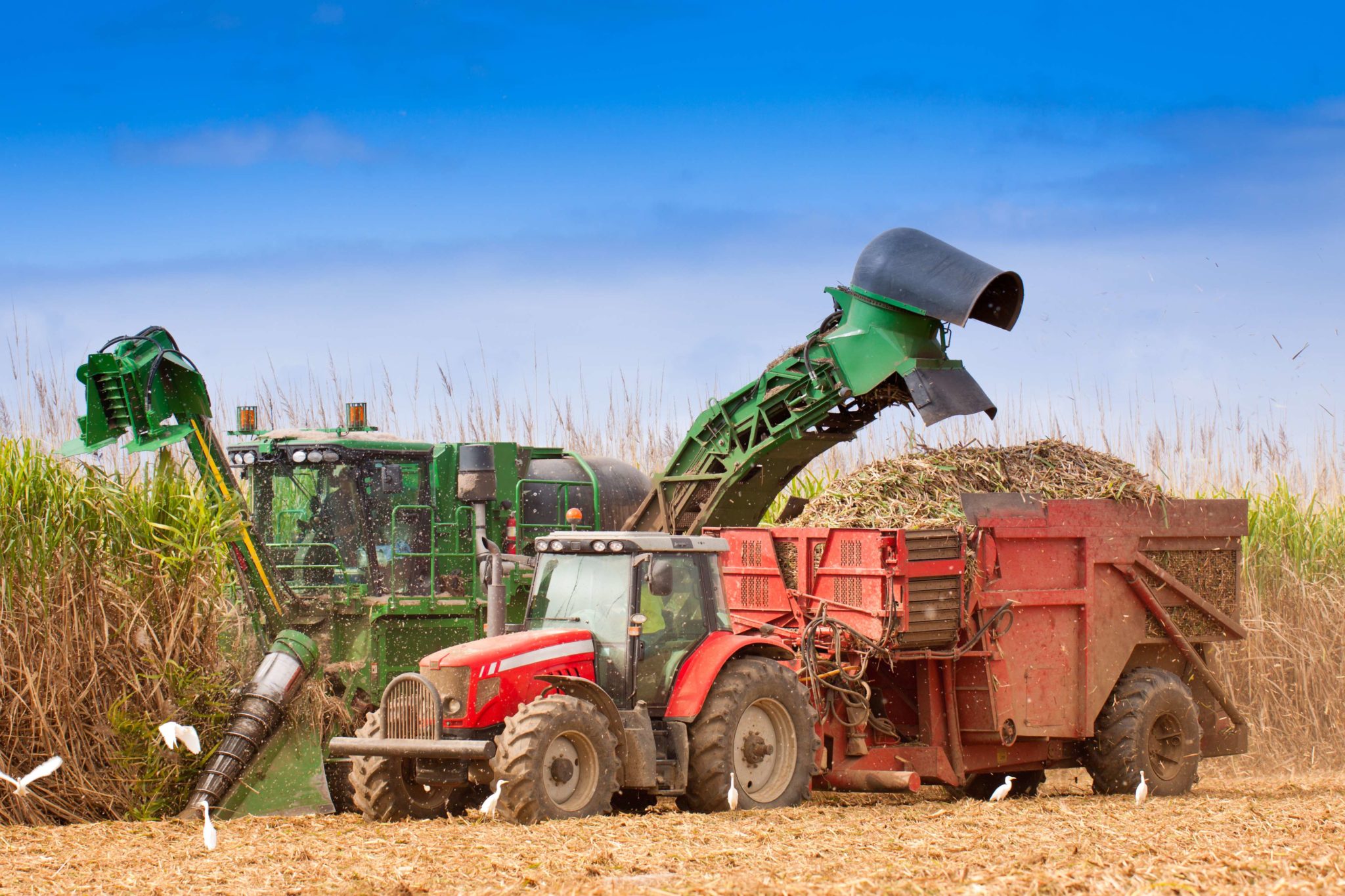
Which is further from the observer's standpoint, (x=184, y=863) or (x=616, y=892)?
(x=184, y=863)

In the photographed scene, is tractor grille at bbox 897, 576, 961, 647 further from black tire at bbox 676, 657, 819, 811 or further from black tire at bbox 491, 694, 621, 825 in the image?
black tire at bbox 491, 694, 621, 825

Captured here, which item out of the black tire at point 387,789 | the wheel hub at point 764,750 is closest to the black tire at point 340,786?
the black tire at point 387,789

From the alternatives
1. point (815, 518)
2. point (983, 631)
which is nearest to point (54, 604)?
point (815, 518)

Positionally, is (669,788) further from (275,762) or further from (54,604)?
(54,604)

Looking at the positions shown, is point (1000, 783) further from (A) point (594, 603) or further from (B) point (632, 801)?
(A) point (594, 603)

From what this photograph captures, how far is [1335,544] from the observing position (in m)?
16.6

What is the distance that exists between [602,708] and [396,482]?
4307 mm

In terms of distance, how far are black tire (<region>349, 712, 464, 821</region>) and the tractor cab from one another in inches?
45.9

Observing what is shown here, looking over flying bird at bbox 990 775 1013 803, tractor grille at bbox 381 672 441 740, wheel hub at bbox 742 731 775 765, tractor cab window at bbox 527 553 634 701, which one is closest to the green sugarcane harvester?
tractor cab window at bbox 527 553 634 701

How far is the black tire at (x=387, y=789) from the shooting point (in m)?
9.38

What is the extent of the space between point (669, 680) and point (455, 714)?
144cm

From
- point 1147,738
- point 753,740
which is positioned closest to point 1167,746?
point 1147,738

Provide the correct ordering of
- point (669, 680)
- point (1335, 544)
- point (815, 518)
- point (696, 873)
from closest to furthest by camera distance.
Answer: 1. point (696, 873)
2. point (669, 680)
3. point (815, 518)
4. point (1335, 544)

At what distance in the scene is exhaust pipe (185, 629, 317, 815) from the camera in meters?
11.0
